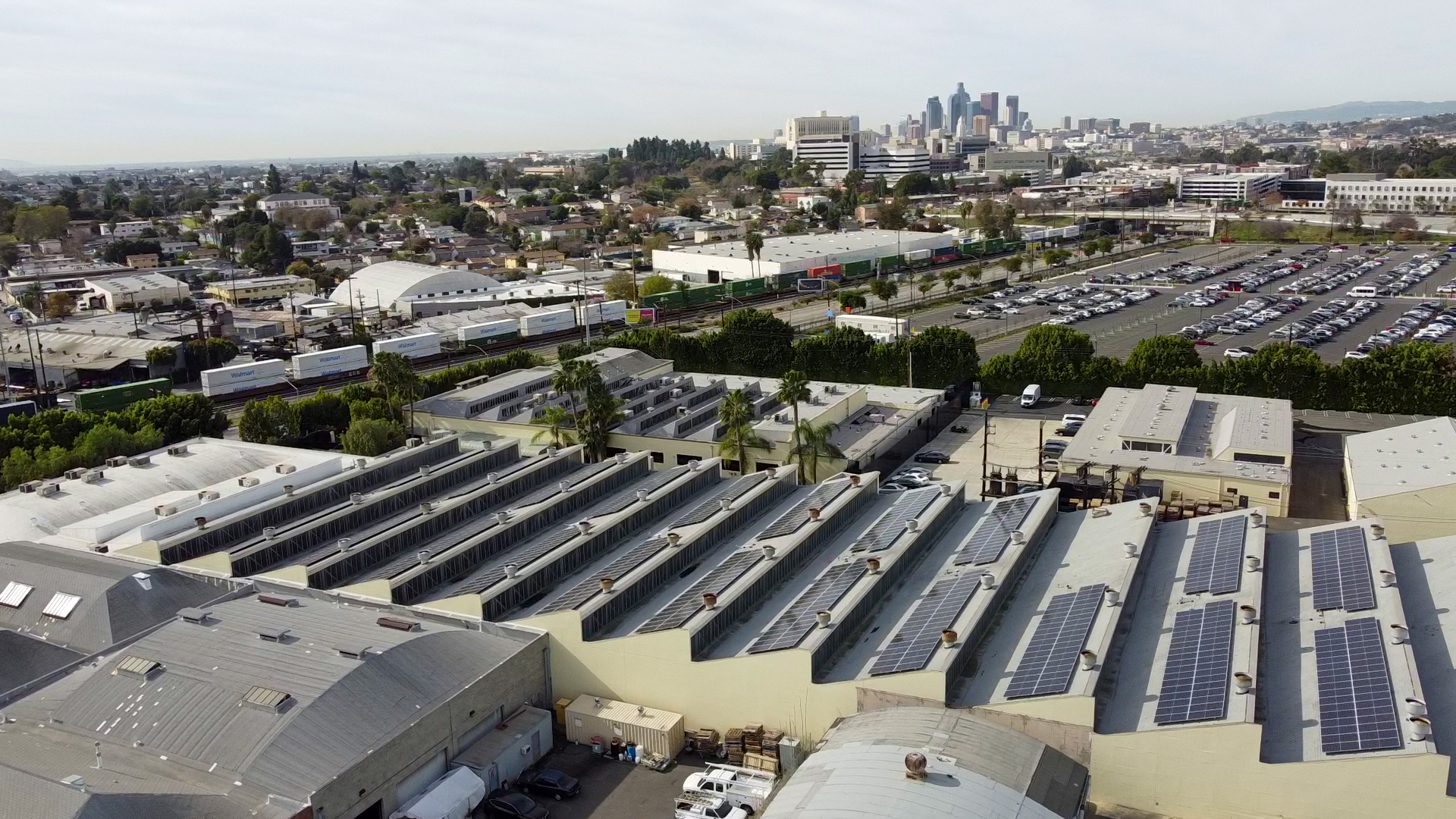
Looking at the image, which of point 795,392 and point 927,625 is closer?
point 927,625

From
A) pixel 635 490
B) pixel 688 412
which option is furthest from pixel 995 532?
pixel 688 412

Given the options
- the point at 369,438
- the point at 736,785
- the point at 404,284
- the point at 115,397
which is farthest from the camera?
the point at 404,284

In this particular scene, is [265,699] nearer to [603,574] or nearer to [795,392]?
[603,574]

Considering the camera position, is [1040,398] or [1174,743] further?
[1040,398]

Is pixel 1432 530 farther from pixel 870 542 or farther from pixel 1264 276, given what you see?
pixel 1264 276

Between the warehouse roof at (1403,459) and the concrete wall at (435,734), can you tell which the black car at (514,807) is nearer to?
the concrete wall at (435,734)

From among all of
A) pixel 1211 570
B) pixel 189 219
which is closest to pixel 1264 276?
pixel 1211 570

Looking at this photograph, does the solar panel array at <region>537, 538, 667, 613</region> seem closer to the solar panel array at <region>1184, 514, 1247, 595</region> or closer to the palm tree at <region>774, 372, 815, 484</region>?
the palm tree at <region>774, 372, 815, 484</region>
